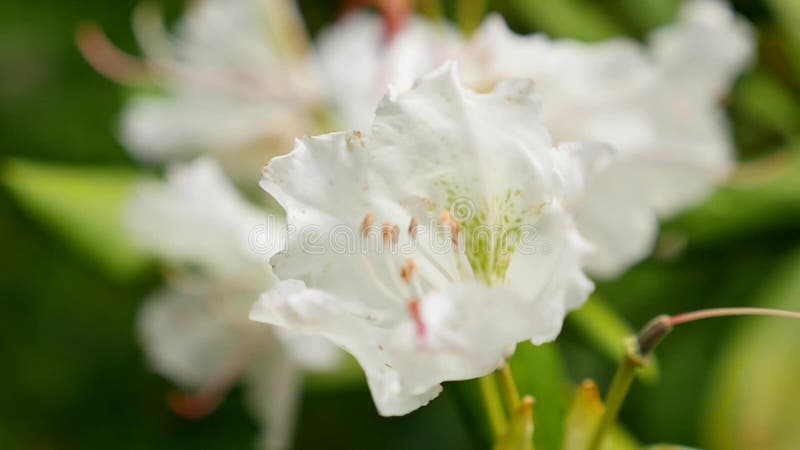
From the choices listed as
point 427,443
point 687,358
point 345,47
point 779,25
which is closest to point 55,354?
point 427,443

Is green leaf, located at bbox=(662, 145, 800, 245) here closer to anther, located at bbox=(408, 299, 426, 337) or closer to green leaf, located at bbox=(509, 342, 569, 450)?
green leaf, located at bbox=(509, 342, 569, 450)

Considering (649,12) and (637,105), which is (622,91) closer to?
(637,105)

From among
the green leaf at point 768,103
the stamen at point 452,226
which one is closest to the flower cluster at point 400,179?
the stamen at point 452,226

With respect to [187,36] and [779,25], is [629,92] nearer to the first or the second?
[779,25]

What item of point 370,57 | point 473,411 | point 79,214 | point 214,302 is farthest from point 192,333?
point 473,411

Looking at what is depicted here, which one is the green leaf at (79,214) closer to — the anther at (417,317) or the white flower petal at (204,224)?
the white flower petal at (204,224)

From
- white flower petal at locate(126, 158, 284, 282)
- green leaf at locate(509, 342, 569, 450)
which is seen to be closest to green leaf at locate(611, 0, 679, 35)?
white flower petal at locate(126, 158, 284, 282)

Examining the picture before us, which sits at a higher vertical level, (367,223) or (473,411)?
(367,223)
